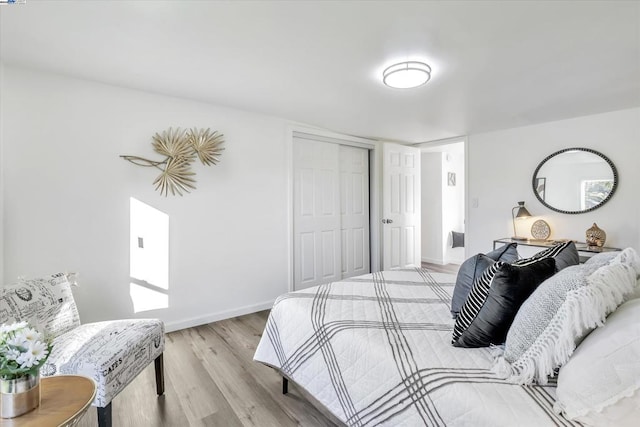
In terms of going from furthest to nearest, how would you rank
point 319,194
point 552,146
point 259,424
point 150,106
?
point 319,194
point 552,146
point 150,106
point 259,424

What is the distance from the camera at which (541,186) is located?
3.54 m

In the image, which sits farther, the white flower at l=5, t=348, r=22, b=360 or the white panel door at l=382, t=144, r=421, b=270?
the white panel door at l=382, t=144, r=421, b=270

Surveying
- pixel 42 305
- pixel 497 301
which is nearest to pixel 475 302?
pixel 497 301

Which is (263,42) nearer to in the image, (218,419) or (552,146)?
(218,419)

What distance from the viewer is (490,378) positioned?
104 centimetres

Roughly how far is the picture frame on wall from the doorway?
2231mm

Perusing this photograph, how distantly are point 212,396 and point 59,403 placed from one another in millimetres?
943

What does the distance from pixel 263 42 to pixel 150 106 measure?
145 cm

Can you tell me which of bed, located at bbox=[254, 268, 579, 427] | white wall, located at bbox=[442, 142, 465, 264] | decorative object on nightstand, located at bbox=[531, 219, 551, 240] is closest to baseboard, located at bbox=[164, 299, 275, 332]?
bed, located at bbox=[254, 268, 579, 427]

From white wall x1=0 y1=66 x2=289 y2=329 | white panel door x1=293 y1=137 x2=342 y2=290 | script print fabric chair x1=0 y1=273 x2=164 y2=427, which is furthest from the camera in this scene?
white panel door x1=293 y1=137 x2=342 y2=290

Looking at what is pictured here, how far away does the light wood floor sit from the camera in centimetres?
162

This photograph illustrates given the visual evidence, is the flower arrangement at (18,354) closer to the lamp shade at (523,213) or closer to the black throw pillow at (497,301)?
the black throw pillow at (497,301)

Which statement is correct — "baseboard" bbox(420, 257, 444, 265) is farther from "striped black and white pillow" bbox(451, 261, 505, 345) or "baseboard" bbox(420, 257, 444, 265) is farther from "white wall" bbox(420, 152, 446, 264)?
"striped black and white pillow" bbox(451, 261, 505, 345)

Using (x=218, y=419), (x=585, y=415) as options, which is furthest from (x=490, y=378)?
(x=218, y=419)
